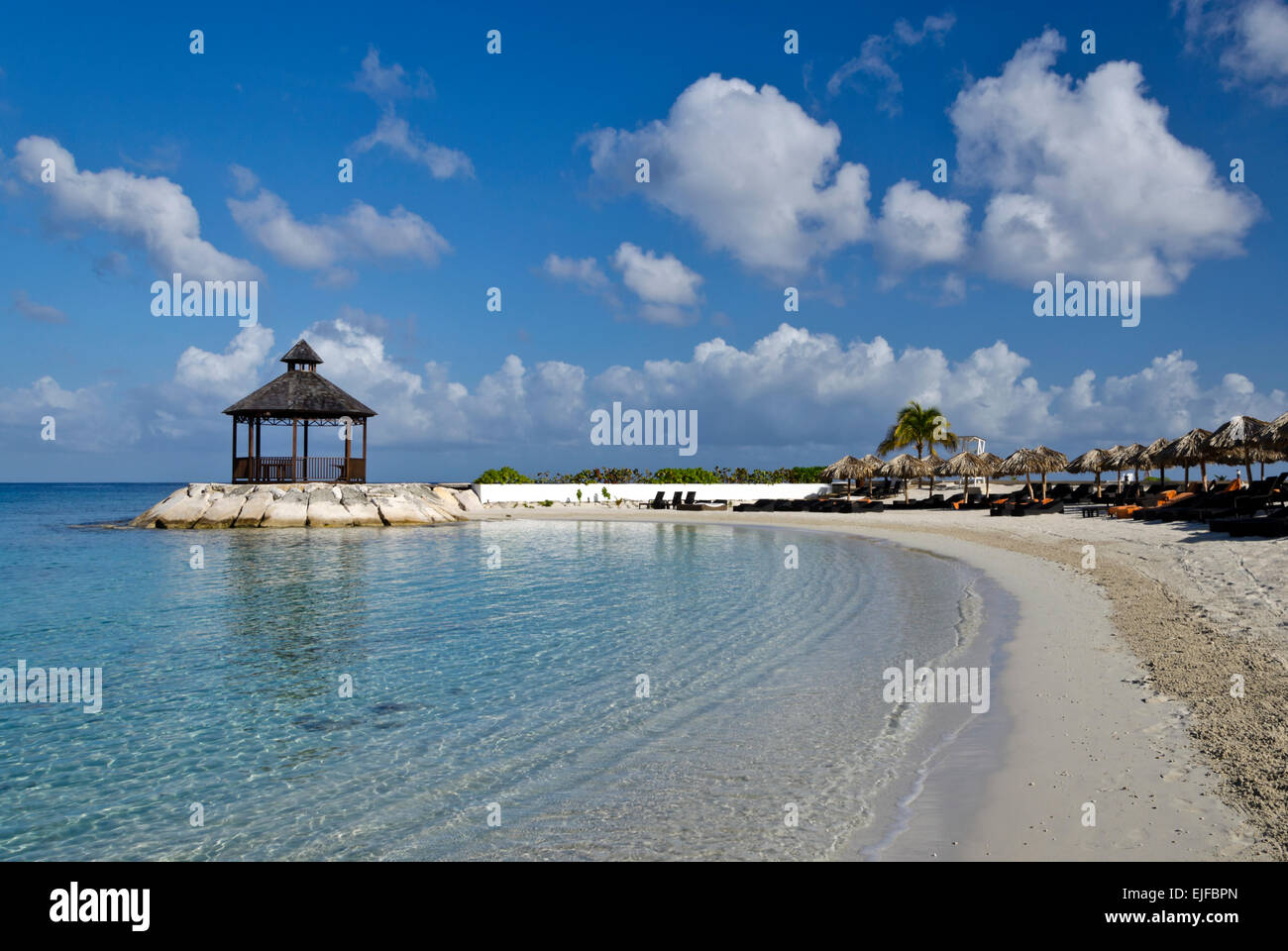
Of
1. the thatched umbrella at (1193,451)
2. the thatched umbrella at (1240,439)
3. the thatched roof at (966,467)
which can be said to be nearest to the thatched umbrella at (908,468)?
the thatched roof at (966,467)

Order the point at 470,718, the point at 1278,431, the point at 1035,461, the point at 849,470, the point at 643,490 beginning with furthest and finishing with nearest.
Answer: the point at 643,490 < the point at 849,470 < the point at 1035,461 < the point at 1278,431 < the point at 470,718

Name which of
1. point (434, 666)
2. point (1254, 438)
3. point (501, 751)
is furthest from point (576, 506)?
point (501, 751)

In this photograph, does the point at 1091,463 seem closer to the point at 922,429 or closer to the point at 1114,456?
the point at 1114,456

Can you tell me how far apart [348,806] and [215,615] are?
8.64 metres

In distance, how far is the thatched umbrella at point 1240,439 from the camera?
2197cm

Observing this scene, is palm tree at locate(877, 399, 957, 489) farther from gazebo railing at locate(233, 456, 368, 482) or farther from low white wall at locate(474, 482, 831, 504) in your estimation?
gazebo railing at locate(233, 456, 368, 482)

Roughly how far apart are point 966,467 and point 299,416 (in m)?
31.9

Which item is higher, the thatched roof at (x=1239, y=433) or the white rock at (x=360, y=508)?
the thatched roof at (x=1239, y=433)

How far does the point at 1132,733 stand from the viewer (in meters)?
5.38

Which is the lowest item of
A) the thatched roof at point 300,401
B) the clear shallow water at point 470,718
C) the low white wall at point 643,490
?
the clear shallow water at point 470,718

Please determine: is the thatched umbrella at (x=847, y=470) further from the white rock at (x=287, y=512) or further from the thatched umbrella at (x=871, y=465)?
the white rock at (x=287, y=512)

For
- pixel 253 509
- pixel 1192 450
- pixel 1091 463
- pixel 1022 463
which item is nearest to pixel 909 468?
pixel 1022 463

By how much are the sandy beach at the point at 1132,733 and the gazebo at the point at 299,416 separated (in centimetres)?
2823
